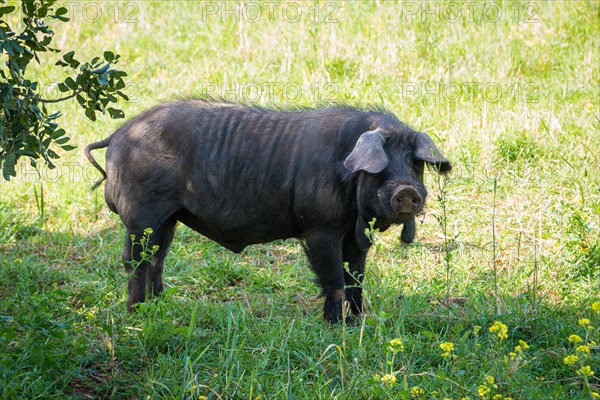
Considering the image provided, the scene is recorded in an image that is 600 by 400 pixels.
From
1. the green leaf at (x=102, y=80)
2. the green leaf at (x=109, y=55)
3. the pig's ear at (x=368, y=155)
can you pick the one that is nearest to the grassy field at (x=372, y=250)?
the pig's ear at (x=368, y=155)

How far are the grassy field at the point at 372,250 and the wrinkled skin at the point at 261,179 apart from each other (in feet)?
1.20

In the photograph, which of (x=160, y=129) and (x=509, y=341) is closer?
(x=509, y=341)

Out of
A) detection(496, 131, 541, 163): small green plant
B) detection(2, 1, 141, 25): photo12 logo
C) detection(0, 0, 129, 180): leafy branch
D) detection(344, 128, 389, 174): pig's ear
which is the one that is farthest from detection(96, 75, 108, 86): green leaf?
detection(2, 1, 141, 25): photo12 logo

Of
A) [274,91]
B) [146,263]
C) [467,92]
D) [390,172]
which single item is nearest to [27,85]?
[146,263]

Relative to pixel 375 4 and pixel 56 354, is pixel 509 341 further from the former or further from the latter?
pixel 375 4

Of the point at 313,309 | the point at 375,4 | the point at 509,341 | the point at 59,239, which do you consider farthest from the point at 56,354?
the point at 375,4

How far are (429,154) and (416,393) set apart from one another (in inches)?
69.6

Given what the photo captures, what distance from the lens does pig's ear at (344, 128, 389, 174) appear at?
4.97 m

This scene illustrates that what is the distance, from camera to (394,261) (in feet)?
21.4

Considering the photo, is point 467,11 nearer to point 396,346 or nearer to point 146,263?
point 146,263

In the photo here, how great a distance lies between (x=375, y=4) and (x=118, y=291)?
242 inches

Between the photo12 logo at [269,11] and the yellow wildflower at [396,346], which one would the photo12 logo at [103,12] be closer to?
the photo12 logo at [269,11]

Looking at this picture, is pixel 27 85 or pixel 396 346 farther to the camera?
pixel 27 85

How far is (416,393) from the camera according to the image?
12.8 feet
